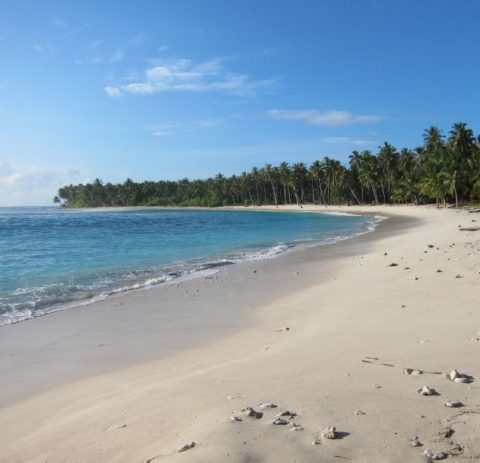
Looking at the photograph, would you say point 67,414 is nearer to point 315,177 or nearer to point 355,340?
point 355,340

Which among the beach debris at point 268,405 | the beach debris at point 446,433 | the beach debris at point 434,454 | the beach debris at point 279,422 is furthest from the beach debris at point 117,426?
the beach debris at point 446,433

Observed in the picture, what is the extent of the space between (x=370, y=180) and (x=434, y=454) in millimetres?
101874

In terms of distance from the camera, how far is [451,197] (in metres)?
82.2

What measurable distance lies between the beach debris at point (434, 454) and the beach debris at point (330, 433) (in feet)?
2.41

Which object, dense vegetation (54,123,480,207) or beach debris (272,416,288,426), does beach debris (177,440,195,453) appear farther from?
dense vegetation (54,123,480,207)

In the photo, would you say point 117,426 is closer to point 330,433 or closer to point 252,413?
point 252,413

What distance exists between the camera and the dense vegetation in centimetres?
7206

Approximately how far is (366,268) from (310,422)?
42.5 ft

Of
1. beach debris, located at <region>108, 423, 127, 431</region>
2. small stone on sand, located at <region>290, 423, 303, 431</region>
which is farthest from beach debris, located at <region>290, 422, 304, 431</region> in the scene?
beach debris, located at <region>108, 423, 127, 431</region>

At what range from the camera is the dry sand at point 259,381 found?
3992 mm

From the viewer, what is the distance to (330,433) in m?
3.96

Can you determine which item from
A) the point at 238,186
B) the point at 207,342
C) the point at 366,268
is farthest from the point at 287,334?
the point at 238,186

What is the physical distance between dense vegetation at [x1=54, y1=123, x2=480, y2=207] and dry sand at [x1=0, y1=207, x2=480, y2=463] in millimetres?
62111

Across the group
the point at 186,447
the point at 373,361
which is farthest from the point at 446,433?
the point at 186,447
